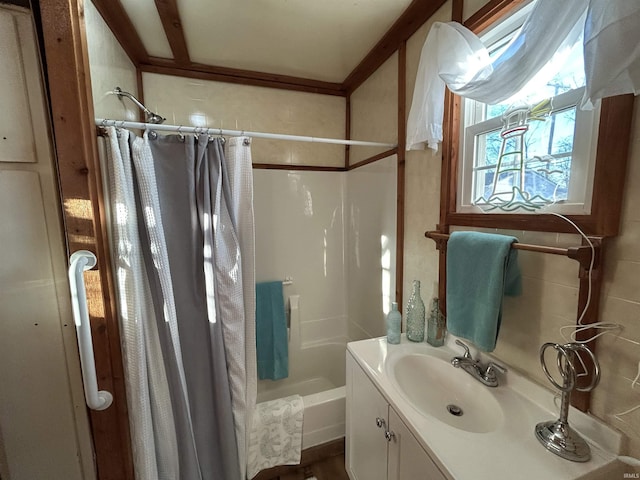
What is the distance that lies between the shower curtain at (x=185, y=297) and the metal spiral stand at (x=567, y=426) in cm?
113

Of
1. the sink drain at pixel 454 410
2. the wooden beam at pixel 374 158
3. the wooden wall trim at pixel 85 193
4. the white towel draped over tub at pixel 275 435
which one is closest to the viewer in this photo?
the wooden wall trim at pixel 85 193

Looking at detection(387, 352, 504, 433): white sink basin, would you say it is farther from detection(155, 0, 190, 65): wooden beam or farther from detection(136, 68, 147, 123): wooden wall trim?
detection(136, 68, 147, 123): wooden wall trim

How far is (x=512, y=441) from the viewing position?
0.74m

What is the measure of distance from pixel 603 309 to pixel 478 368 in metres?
0.47

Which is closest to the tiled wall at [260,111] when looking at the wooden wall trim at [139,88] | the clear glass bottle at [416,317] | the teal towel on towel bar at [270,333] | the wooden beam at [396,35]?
the wooden wall trim at [139,88]

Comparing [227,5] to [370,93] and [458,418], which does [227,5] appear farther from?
[458,418]

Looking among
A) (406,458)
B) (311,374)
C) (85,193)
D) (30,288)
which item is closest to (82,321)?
(30,288)

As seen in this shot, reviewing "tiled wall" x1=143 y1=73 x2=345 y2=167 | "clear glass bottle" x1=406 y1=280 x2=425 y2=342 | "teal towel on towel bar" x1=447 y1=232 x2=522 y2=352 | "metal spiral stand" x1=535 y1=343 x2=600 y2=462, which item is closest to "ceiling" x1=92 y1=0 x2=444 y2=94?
"tiled wall" x1=143 y1=73 x2=345 y2=167

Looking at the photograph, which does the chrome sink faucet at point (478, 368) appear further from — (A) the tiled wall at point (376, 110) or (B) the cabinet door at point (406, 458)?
(A) the tiled wall at point (376, 110)

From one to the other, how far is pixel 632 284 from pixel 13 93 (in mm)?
1747

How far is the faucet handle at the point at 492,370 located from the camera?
0.98 meters

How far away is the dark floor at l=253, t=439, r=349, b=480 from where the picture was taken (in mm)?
1450

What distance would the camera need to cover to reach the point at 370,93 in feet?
6.05

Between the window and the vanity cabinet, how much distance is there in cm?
86
